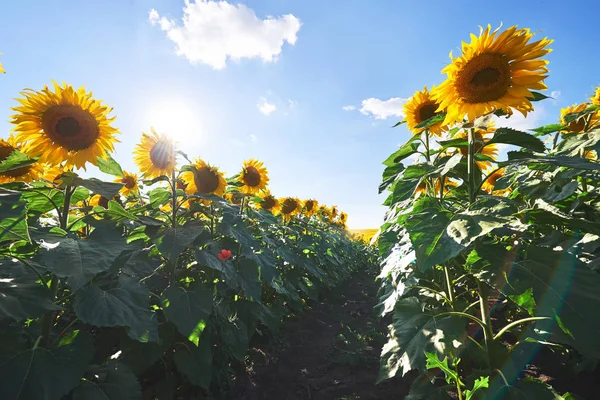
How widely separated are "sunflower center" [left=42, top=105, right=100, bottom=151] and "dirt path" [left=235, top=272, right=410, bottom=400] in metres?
2.26

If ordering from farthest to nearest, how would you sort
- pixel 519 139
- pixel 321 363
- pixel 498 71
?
pixel 321 363 → pixel 498 71 → pixel 519 139

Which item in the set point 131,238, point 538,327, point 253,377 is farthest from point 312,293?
point 538,327

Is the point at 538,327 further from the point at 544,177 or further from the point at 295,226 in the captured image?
the point at 295,226

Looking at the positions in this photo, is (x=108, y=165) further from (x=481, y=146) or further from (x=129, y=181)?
(x=481, y=146)

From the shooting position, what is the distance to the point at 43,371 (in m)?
1.44

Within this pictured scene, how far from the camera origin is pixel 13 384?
1384mm

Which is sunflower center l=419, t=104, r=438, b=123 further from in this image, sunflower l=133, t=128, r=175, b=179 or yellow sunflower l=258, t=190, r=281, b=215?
yellow sunflower l=258, t=190, r=281, b=215

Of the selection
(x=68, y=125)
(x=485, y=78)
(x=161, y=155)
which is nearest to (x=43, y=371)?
(x=68, y=125)

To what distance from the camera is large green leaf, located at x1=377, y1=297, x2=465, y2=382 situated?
173 cm

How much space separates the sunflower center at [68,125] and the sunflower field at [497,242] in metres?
2.00

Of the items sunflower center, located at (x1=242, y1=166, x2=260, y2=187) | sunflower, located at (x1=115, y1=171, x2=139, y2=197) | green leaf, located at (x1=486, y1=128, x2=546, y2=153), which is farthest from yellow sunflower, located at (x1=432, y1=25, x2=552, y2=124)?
sunflower, located at (x1=115, y1=171, x2=139, y2=197)

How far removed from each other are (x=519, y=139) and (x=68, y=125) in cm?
266

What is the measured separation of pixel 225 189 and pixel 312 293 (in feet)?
8.92

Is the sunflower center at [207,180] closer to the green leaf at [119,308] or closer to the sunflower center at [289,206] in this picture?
the green leaf at [119,308]
